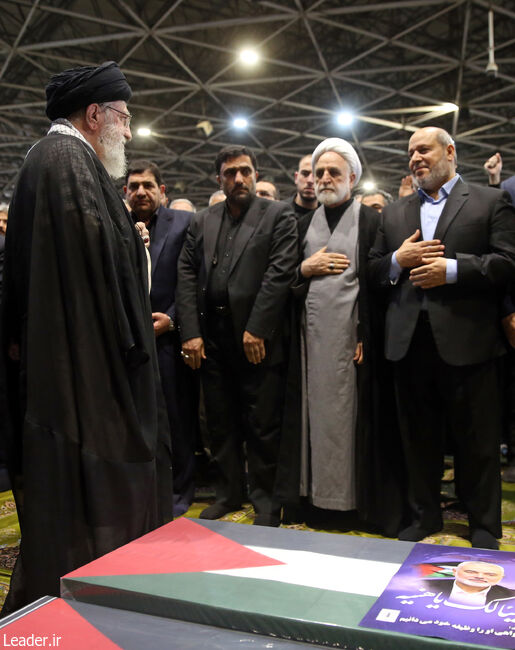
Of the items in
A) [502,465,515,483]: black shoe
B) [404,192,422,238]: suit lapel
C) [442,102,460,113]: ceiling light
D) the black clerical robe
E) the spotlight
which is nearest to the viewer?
the black clerical robe

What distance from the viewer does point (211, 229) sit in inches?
128

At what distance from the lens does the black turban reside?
6.45 ft

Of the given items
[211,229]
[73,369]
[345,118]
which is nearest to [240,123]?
[345,118]

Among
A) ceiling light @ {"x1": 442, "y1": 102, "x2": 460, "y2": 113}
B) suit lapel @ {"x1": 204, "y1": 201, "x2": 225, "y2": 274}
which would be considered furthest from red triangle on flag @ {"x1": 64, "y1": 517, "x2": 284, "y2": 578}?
ceiling light @ {"x1": 442, "y1": 102, "x2": 460, "y2": 113}

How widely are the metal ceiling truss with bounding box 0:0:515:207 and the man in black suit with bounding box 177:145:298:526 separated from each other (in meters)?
5.79

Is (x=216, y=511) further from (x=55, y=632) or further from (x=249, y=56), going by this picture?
(x=249, y=56)

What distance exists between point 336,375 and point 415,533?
775 mm

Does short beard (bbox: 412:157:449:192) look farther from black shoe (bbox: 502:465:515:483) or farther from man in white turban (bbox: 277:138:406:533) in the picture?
black shoe (bbox: 502:465:515:483)

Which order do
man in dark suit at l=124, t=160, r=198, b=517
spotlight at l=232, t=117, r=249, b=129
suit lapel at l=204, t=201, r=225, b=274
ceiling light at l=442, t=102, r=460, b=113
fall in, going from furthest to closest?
spotlight at l=232, t=117, r=249, b=129, ceiling light at l=442, t=102, r=460, b=113, man in dark suit at l=124, t=160, r=198, b=517, suit lapel at l=204, t=201, r=225, b=274

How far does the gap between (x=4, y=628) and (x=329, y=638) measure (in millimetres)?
325

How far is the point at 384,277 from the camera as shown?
274 cm

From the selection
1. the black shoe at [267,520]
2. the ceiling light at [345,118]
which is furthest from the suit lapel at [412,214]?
the ceiling light at [345,118]

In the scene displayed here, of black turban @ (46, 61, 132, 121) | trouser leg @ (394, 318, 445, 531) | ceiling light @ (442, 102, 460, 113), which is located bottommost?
trouser leg @ (394, 318, 445, 531)

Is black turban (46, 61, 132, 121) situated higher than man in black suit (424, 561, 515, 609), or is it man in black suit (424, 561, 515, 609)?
black turban (46, 61, 132, 121)
